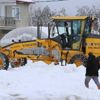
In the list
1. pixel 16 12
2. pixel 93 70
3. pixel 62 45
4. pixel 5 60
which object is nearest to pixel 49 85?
pixel 93 70

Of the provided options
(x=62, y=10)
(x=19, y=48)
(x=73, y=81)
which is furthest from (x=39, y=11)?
(x=73, y=81)

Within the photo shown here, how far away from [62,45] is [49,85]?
926 cm

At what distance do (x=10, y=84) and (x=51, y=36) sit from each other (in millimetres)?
9623

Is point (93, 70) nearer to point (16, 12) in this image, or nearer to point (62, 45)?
point (62, 45)

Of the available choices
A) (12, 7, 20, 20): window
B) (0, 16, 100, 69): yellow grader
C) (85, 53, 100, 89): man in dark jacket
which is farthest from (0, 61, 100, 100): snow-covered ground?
(12, 7, 20, 20): window

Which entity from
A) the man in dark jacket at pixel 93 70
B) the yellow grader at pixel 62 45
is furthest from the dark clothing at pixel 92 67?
the yellow grader at pixel 62 45

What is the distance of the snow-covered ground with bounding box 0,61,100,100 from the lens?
49.3ft

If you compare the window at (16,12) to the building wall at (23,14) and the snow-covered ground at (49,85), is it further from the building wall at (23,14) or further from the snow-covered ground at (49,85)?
the snow-covered ground at (49,85)

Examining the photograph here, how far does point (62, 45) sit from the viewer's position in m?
27.3

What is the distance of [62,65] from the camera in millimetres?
26469

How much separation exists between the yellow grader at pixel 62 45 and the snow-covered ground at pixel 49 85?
1.14 m

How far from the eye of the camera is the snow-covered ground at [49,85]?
15037mm

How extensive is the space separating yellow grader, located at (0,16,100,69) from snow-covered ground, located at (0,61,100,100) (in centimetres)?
114

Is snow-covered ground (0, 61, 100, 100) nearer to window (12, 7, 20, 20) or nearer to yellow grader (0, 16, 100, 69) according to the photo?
yellow grader (0, 16, 100, 69)
